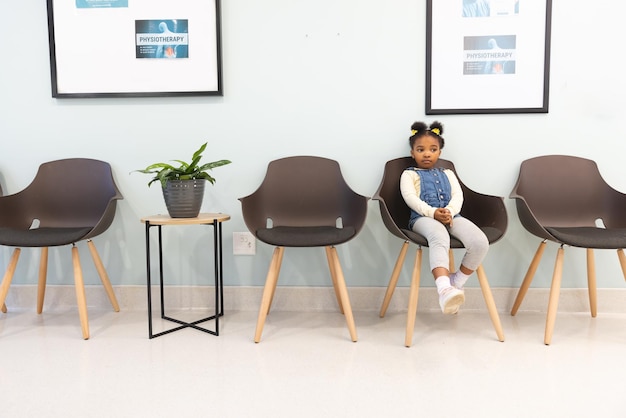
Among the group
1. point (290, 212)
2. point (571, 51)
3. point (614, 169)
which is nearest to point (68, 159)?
point (290, 212)

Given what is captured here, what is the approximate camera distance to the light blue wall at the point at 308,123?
7.52 feet

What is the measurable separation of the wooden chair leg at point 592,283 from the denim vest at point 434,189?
0.76m

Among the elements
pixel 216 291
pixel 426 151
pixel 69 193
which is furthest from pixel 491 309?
pixel 69 193

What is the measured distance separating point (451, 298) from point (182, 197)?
1.19 m

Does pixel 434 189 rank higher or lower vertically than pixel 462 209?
higher

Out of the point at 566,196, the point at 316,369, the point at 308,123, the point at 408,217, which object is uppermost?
the point at 308,123

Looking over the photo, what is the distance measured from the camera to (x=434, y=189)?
2.14 metres

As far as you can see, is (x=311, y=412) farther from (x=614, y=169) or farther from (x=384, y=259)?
(x=614, y=169)

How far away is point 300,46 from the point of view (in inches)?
91.6

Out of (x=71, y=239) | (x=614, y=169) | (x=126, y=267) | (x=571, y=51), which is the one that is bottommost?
(x=126, y=267)

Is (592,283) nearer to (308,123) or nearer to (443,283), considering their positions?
(443,283)

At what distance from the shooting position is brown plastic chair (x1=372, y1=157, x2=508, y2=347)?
1.90m

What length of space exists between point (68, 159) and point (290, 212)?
1.21 metres

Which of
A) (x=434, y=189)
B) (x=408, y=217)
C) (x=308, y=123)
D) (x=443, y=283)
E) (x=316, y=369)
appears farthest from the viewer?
(x=308, y=123)
